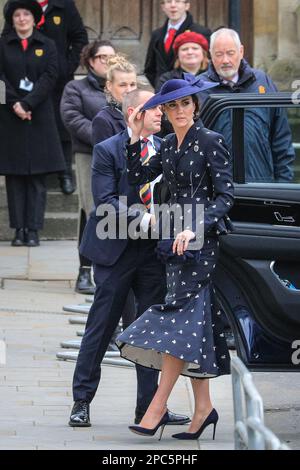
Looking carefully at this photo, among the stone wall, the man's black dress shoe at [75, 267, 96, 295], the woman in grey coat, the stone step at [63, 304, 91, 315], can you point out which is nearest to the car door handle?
the stone step at [63, 304, 91, 315]

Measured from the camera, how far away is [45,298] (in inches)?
462

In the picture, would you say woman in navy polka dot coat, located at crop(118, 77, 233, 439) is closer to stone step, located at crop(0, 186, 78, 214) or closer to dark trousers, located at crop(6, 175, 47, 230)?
dark trousers, located at crop(6, 175, 47, 230)

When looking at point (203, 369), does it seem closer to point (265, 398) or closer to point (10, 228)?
point (265, 398)

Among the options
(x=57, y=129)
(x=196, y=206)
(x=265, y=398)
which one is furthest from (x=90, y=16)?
(x=196, y=206)

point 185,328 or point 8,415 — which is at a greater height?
point 185,328

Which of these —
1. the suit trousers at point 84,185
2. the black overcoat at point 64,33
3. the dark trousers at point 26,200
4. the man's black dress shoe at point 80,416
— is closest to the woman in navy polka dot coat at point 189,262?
the man's black dress shoe at point 80,416

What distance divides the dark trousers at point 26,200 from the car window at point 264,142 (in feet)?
15.9

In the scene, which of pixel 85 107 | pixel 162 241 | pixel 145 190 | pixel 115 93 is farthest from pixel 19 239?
pixel 162 241

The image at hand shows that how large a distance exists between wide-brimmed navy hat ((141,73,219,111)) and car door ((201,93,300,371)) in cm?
75

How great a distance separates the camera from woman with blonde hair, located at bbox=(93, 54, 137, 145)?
8.55 m

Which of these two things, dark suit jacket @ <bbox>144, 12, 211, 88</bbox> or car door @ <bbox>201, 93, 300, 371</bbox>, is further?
dark suit jacket @ <bbox>144, 12, 211, 88</bbox>

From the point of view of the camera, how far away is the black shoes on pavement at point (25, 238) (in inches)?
547

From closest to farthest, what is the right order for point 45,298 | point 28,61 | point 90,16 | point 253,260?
point 253,260
point 45,298
point 28,61
point 90,16
